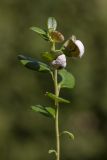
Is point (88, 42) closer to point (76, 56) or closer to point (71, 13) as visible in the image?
point (71, 13)

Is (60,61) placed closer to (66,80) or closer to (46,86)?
(66,80)

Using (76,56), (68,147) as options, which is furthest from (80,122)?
(76,56)

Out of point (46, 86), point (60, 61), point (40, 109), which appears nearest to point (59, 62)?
point (60, 61)

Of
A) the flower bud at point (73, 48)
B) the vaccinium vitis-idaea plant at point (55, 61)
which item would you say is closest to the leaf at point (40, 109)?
the vaccinium vitis-idaea plant at point (55, 61)

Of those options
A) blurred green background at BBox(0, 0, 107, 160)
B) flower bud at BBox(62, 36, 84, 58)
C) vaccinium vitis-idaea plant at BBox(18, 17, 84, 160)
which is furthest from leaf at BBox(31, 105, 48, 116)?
blurred green background at BBox(0, 0, 107, 160)

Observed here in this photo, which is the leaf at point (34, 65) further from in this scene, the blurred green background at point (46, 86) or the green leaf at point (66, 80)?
the blurred green background at point (46, 86)
